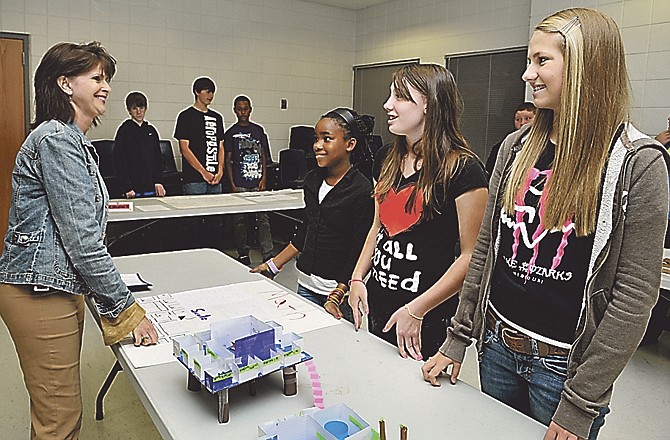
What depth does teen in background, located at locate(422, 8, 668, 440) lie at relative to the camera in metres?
1.04

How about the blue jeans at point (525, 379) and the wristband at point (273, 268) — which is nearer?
the blue jeans at point (525, 379)

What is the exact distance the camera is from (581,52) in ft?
3.62

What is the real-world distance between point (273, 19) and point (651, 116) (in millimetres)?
4462

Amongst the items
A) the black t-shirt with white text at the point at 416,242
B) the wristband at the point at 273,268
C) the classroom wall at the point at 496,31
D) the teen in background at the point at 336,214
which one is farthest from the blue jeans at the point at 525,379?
the classroom wall at the point at 496,31

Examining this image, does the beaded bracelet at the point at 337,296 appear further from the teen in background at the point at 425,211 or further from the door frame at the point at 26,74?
the door frame at the point at 26,74

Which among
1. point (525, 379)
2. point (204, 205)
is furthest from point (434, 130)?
point (204, 205)

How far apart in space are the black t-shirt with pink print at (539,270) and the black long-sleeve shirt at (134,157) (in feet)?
14.1

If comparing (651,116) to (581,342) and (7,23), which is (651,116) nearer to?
(581,342)

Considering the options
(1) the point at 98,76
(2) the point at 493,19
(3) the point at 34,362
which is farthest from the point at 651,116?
(3) the point at 34,362

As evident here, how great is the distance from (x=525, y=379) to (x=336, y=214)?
3.41 ft

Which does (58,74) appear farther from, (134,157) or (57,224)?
(134,157)

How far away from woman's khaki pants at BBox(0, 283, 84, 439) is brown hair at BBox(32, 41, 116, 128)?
0.47 metres

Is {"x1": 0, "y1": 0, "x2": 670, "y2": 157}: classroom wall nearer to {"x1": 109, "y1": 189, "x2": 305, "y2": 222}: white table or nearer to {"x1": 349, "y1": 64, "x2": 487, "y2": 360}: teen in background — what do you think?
{"x1": 109, "y1": 189, "x2": 305, "y2": 222}: white table

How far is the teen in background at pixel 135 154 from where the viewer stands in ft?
16.4
